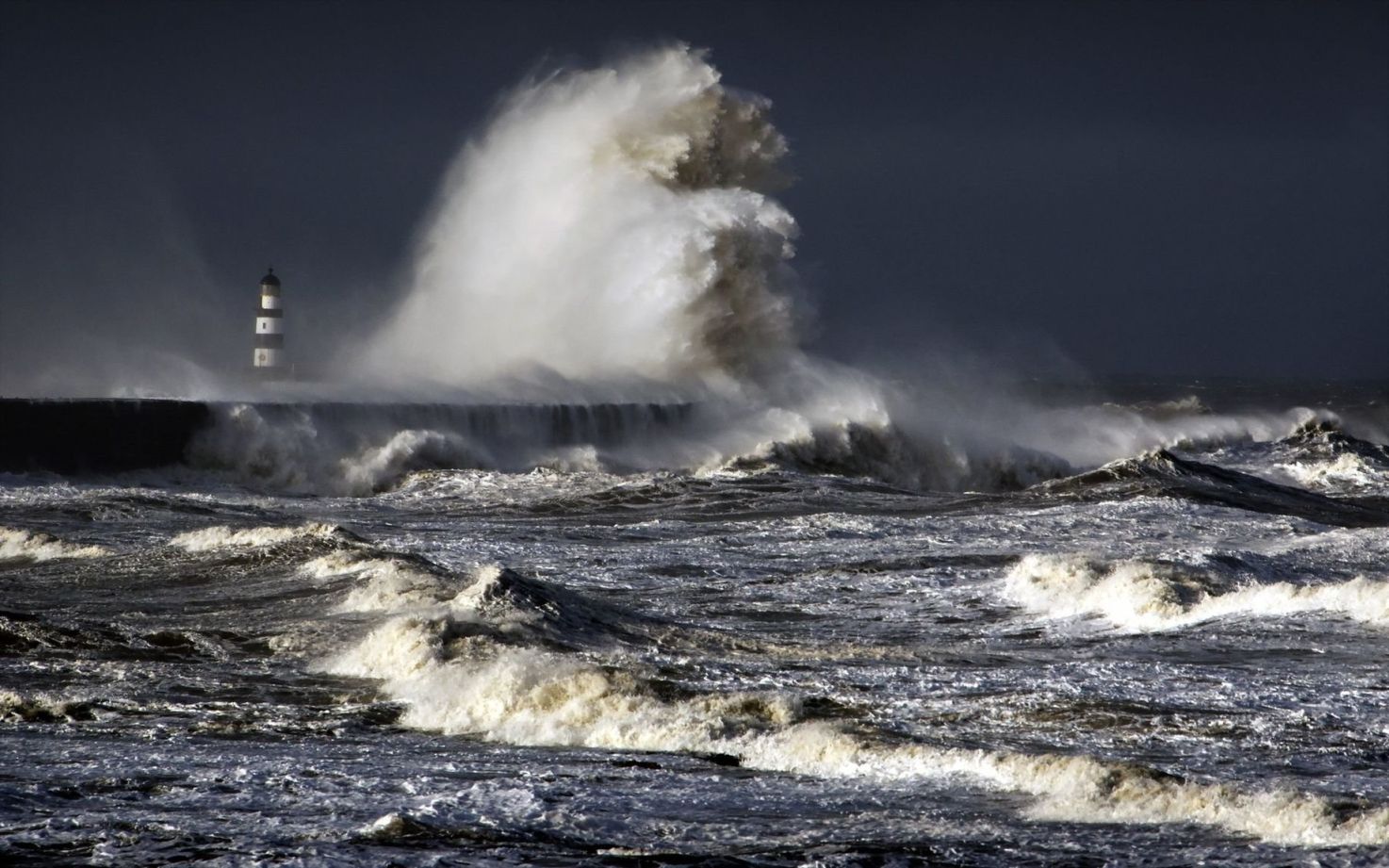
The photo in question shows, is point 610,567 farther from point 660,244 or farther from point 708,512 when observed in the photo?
point 660,244

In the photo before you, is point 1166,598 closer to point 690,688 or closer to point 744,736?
point 690,688

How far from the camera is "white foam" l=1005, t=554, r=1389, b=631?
41.3 ft

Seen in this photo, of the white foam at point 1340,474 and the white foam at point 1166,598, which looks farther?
the white foam at point 1340,474

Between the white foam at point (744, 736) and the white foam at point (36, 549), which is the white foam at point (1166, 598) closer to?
the white foam at point (744, 736)

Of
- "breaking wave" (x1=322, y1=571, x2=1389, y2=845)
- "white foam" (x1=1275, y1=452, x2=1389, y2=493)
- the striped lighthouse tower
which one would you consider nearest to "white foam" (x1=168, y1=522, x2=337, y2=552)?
"breaking wave" (x1=322, y1=571, x2=1389, y2=845)

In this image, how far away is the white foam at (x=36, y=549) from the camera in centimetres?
1482

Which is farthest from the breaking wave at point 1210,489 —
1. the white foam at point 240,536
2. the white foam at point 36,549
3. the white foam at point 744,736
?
the white foam at point 744,736

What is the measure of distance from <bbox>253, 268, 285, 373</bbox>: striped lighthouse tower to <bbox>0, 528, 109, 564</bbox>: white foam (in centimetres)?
2379

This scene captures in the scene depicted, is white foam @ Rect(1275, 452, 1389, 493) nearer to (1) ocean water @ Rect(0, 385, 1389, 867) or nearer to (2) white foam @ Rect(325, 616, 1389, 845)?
(1) ocean water @ Rect(0, 385, 1389, 867)

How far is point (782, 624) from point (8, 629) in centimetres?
528

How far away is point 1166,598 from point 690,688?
4.94 m

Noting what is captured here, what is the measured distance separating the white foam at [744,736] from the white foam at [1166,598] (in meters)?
4.66

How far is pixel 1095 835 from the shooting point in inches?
262

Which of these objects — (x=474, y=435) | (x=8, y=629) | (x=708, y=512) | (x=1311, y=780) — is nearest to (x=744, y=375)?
(x=474, y=435)
